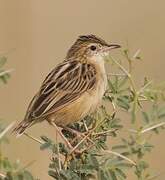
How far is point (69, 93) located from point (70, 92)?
0.02m

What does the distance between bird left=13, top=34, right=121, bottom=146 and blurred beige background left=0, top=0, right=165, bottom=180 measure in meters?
1.34

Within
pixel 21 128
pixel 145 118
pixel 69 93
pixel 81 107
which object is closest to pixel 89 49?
pixel 69 93

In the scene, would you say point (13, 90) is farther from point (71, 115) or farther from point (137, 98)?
point (137, 98)

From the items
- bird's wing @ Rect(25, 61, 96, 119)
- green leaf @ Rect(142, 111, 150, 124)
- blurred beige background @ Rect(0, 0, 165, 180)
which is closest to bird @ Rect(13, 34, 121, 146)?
bird's wing @ Rect(25, 61, 96, 119)

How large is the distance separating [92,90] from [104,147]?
5.22ft

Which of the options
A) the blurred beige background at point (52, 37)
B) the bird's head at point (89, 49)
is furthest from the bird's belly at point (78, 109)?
the blurred beige background at point (52, 37)

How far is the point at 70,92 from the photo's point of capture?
5.11m

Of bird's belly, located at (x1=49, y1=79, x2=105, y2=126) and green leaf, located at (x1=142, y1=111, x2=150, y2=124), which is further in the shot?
bird's belly, located at (x1=49, y1=79, x2=105, y2=126)

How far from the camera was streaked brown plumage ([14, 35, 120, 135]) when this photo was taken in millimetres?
4734

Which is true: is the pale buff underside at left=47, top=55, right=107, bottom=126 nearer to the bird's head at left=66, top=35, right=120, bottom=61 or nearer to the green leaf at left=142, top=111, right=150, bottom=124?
the bird's head at left=66, top=35, right=120, bottom=61

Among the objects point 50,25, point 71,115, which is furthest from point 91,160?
point 50,25

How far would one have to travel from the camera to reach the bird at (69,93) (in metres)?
4.72

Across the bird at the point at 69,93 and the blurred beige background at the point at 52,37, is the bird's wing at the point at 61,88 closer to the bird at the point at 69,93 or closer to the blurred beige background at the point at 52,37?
the bird at the point at 69,93

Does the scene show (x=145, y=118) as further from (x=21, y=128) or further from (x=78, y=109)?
(x=78, y=109)
